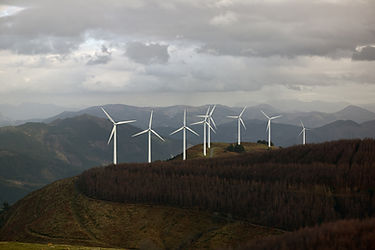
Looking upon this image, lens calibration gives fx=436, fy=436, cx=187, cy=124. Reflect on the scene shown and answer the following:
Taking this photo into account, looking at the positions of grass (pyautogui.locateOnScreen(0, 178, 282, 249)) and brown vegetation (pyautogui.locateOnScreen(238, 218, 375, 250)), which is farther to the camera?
grass (pyautogui.locateOnScreen(0, 178, 282, 249))

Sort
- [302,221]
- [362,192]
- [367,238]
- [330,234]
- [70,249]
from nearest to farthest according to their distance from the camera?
[70,249], [367,238], [330,234], [302,221], [362,192]

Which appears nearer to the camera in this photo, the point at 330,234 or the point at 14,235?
the point at 330,234

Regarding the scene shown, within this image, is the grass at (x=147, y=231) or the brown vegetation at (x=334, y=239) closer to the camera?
the brown vegetation at (x=334, y=239)

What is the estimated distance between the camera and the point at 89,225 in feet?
633

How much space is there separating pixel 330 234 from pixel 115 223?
350 feet

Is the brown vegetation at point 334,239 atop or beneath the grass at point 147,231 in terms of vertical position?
atop

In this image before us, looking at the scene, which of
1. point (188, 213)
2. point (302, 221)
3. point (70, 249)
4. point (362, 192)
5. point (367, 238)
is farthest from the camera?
point (188, 213)

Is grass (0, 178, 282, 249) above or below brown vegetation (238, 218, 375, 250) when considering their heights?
below

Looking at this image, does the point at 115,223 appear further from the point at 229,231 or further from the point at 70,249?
the point at 70,249

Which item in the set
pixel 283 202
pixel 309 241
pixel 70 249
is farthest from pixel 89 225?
pixel 309 241

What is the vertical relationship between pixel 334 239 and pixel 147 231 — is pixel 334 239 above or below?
above

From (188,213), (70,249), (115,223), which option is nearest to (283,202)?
(188,213)

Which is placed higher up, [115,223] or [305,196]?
[305,196]

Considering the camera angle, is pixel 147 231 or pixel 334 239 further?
pixel 147 231
